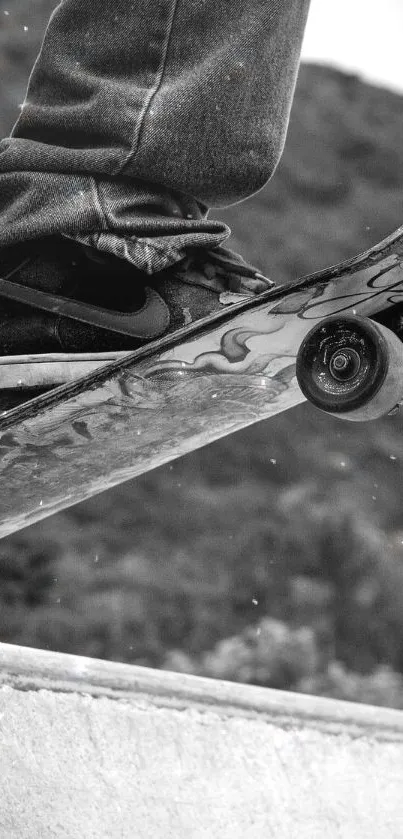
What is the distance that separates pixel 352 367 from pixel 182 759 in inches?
13.7

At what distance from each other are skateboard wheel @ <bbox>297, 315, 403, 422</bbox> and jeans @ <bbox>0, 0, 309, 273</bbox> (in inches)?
8.3

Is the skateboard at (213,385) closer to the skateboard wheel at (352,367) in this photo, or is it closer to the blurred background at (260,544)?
the skateboard wheel at (352,367)

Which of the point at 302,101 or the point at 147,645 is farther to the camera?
the point at 302,101

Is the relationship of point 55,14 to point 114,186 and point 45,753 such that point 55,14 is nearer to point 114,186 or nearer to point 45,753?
point 114,186

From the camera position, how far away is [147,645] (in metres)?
→ 5.90

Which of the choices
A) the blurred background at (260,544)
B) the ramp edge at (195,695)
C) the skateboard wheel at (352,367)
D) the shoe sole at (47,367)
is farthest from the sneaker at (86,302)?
the blurred background at (260,544)

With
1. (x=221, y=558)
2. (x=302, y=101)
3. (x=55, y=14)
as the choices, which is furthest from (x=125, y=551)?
(x=55, y=14)

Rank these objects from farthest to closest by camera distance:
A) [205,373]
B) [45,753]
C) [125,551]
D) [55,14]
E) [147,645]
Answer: [125,551] → [147,645] → [55,14] → [205,373] → [45,753]

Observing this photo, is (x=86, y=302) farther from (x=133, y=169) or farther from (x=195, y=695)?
(x=195, y=695)

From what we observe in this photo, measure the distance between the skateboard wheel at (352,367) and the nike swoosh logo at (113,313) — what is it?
19cm

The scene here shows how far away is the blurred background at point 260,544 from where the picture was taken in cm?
585

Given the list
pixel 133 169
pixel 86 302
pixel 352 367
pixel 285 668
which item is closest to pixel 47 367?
pixel 86 302

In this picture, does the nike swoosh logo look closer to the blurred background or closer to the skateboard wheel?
the skateboard wheel

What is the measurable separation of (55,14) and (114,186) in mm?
226
